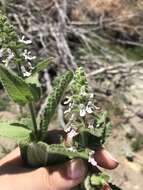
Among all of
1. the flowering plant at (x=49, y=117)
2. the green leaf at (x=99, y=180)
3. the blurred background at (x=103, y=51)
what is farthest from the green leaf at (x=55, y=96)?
the blurred background at (x=103, y=51)

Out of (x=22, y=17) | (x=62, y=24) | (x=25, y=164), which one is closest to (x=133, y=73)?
(x=62, y=24)

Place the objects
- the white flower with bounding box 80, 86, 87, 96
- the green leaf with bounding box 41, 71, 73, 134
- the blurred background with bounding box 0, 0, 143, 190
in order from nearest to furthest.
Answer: the white flower with bounding box 80, 86, 87, 96
the green leaf with bounding box 41, 71, 73, 134
the blurred background with bounding box 0, 0, 143, 190

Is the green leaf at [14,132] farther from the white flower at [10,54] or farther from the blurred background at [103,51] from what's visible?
the blurred background at [103,51]

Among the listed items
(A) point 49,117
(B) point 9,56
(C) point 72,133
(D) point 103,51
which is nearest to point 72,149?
(C) point 72,133

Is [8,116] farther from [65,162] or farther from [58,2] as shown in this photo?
[65,162]

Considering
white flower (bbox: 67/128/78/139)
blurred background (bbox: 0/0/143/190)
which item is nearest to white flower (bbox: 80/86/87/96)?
white flower (bbox: 67/128/78/139)

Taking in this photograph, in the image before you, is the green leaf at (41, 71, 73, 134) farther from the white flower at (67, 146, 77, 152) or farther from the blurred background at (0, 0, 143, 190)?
the blurred background at (0, 0, 143, 190)

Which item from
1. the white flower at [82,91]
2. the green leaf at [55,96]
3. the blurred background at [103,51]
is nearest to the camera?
A: the white flower at [82,91]
